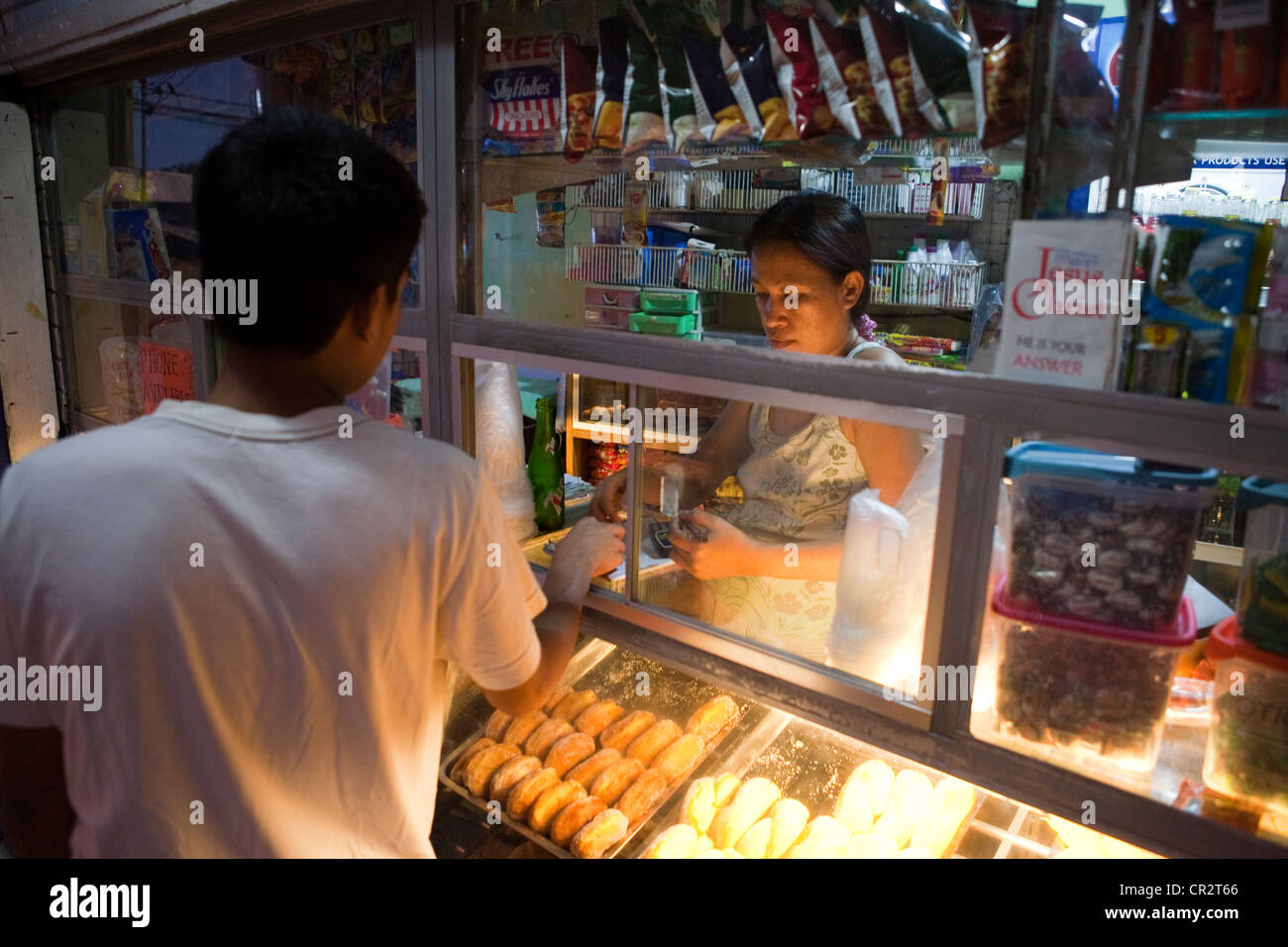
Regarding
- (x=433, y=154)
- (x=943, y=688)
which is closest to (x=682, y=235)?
(x=433, y=154)

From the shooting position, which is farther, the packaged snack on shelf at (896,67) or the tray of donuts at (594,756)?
the tray of donuts at (594,756)

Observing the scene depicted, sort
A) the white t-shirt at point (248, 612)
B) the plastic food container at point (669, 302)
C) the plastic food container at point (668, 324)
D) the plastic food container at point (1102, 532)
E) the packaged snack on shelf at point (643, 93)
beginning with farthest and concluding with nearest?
the plastic food container at point (669, 302) → the plastic food container at point (668, 324) → the packaged snack on shelf at point (643, 93) → the plastic food container at point (1102, 532) → the white t-shirt at point (248, 612)

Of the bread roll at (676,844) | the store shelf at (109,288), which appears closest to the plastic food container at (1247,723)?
the bread roll at (676,844)

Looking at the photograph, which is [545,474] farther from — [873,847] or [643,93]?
[873,847]

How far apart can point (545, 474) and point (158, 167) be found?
189 centimetres

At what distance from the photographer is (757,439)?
2.11 metres

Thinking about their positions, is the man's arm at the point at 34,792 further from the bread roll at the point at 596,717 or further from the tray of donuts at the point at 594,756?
the bread roll at the point at 596,717

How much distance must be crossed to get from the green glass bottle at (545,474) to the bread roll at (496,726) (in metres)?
0.50

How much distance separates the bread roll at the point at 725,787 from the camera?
189 centimetres

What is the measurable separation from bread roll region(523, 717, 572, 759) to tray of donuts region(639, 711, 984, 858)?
0.38 metres

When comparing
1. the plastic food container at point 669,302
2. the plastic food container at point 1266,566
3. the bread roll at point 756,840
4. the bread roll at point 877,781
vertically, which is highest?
the plastic food container at point 669,302

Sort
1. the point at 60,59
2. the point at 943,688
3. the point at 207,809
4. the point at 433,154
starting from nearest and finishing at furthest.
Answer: the point at 207,809, the point at 943,688, the point at 433,154, the point at 60,59
